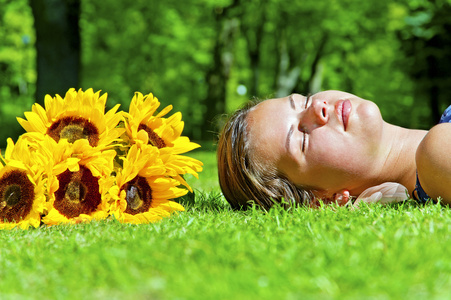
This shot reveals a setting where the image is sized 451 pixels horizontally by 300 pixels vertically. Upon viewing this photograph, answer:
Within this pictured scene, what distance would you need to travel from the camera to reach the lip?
11.0ft

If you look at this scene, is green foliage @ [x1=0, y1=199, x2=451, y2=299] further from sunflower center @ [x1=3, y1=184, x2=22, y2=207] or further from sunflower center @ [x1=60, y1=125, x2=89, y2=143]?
sunflower center @ [x1=60, y1=125, x2=89, y2=143]

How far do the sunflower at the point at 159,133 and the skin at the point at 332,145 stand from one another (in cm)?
66

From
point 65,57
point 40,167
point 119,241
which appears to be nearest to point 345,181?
point 119,241

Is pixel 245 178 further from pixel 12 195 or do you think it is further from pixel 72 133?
pixel 12 195

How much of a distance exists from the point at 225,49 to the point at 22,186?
706 inches

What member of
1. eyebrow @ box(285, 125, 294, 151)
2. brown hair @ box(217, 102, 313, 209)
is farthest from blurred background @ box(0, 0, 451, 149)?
eyebrow @ box(285, 125, 294, 151)

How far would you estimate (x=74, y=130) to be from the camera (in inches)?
116

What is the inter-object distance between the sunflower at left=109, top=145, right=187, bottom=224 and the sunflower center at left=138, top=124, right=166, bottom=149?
0.14 metres

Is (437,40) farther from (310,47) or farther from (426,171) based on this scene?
(426,171)

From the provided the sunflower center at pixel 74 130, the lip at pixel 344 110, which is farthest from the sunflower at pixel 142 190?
the lip at pixel 344 110

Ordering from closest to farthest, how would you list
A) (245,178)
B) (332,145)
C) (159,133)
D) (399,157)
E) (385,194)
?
(159,133) → (332,145) → (385,194) → (399,157) → (245,178)

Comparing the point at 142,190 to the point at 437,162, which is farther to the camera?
the point at 142,190

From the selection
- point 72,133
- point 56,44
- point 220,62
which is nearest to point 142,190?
point 72,133

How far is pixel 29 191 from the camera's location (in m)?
2.81
